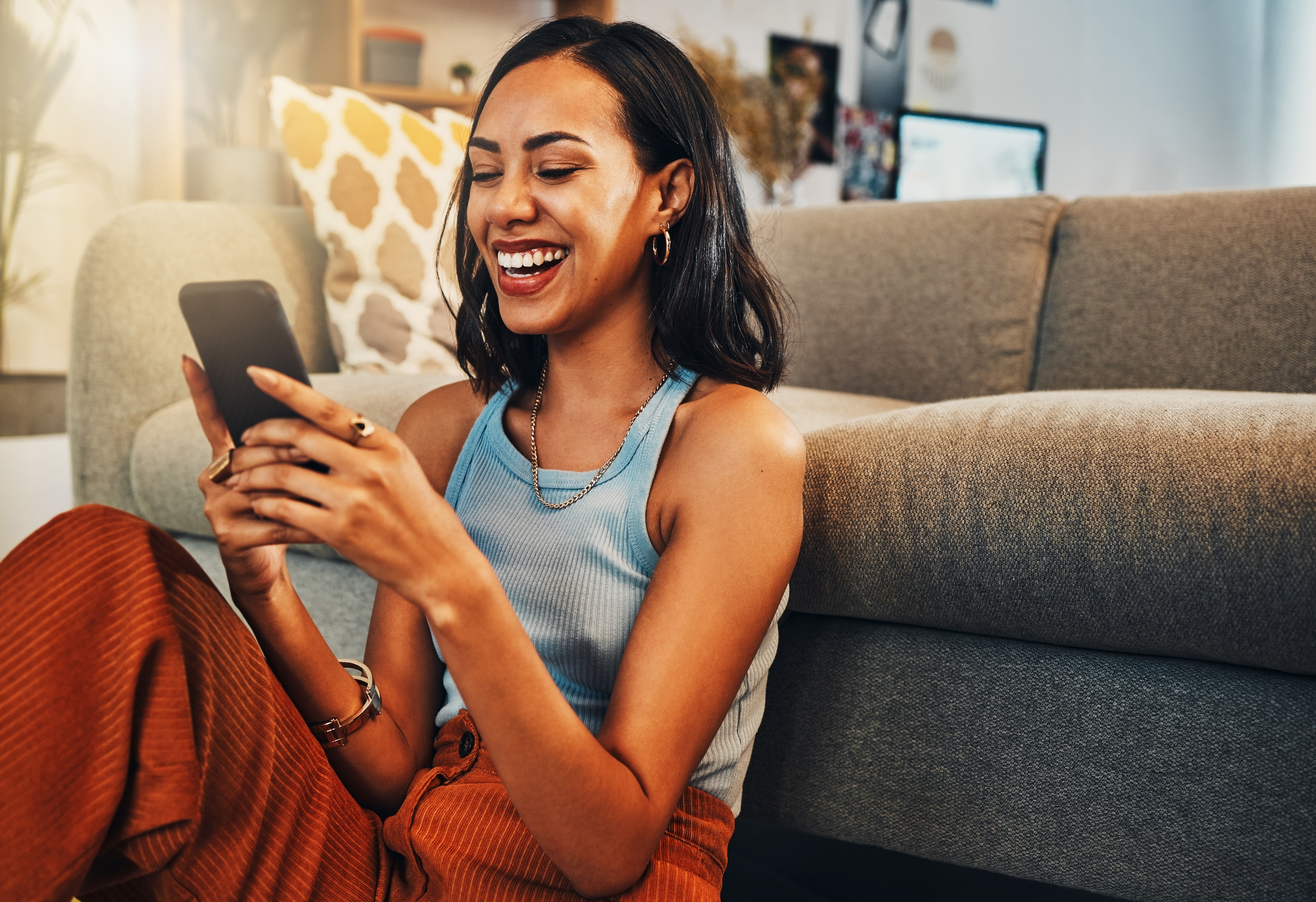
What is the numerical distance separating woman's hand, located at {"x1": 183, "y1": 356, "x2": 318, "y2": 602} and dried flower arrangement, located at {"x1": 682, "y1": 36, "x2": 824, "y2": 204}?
9.91ft

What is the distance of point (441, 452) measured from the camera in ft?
3.07

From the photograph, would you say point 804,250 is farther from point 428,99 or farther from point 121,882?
point 121,882

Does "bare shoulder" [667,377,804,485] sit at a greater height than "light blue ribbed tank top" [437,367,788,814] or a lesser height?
greater

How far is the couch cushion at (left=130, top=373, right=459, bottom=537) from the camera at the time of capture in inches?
51.4

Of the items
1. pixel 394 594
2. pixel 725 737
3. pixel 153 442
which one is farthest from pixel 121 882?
pixel 153 442

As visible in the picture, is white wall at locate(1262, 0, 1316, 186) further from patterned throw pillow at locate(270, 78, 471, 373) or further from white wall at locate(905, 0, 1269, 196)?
patterned throw pillow at locate(270, 78, 471, 373)

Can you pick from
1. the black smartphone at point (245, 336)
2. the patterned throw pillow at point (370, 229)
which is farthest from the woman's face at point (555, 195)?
the patterned throw pillow at point (370, 229)

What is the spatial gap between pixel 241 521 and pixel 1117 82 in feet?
15.4

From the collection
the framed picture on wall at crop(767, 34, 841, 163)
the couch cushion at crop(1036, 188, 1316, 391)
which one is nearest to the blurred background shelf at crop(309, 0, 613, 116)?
the framed picture on wall at crop(767, 34, 841, 163)

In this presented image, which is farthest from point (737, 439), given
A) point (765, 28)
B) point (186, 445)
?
point (765, 28)

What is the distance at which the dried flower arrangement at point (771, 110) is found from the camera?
356 cm

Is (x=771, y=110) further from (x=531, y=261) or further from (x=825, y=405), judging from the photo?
(x=531, y=261)

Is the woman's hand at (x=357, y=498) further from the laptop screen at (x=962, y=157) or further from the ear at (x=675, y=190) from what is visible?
the laptop screen at (x=962, y=157)

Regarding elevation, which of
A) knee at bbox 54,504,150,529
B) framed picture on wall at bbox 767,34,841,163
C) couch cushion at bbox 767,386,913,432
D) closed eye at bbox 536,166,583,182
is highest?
framed picture on wall at bbox 767,34,841,163
